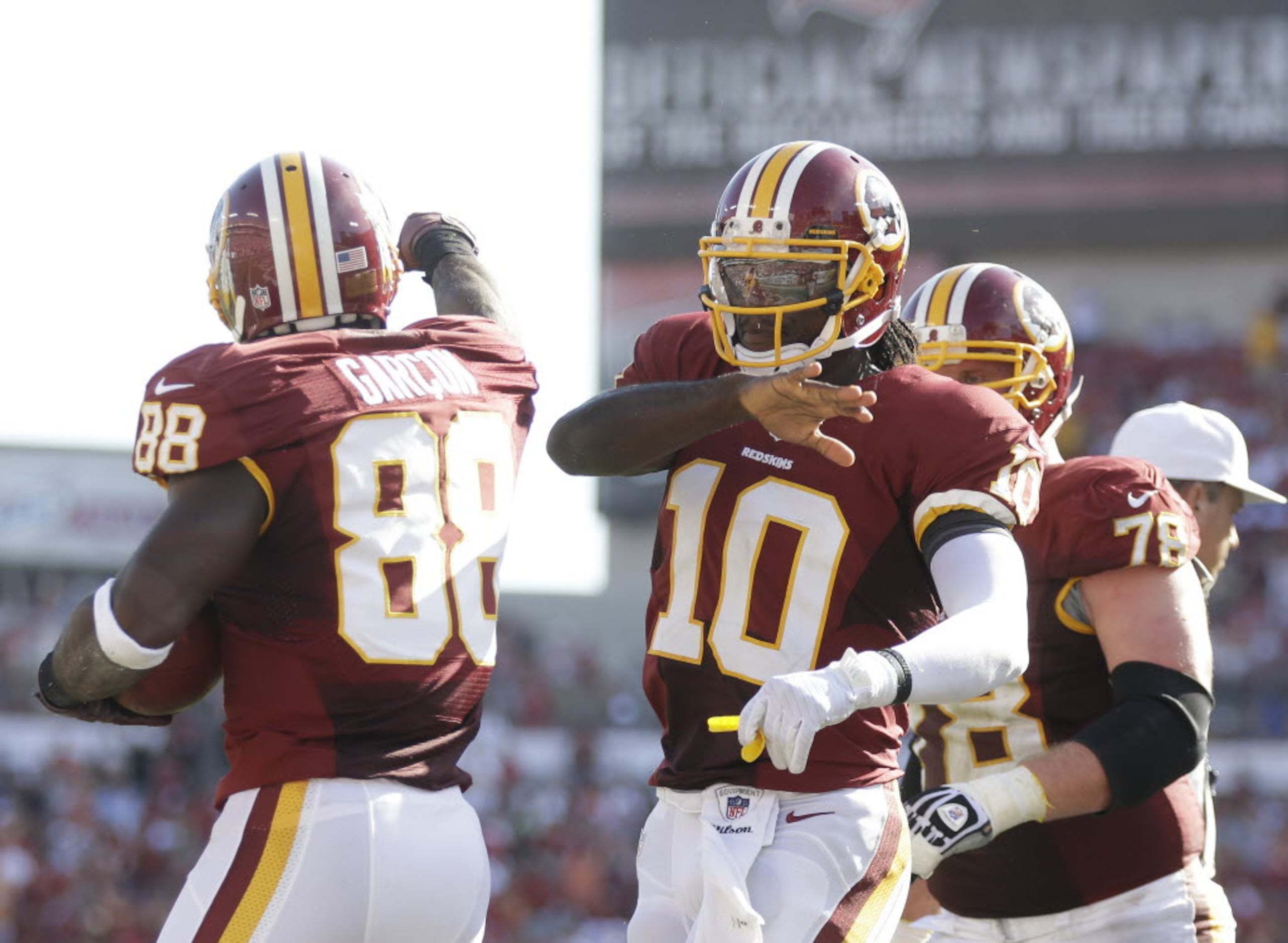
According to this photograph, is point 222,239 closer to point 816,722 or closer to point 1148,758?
point 816,722

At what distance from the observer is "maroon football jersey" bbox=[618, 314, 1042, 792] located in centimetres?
308

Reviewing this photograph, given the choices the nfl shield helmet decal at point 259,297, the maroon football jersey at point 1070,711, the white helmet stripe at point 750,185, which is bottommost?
the maroon football jersey at point 1070,711

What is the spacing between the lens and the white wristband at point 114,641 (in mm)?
3170

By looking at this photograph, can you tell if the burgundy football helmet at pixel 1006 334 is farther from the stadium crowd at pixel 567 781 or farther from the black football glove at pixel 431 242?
the stadium crowd at pixel 567 781

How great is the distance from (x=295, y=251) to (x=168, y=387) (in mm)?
420

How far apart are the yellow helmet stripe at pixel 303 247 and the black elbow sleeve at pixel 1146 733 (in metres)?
1.77

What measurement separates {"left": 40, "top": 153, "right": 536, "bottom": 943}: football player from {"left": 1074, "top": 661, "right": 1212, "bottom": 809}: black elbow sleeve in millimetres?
1244

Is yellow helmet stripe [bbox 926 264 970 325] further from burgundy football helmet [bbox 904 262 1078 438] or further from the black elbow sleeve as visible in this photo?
the black elbow sleeve

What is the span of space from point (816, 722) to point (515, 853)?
14.7 meters

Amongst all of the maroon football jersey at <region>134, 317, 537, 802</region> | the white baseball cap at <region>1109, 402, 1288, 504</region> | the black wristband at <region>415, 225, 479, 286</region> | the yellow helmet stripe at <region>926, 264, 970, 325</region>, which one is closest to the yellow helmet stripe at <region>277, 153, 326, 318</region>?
the maroon football jersey at <region>134, 317, 537, 802</region>

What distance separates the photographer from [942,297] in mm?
4273

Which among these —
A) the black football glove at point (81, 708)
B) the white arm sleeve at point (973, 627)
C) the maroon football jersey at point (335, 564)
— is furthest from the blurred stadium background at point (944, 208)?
the white arm sleeve at point (973, 627)

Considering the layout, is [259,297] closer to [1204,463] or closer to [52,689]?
[52,689]

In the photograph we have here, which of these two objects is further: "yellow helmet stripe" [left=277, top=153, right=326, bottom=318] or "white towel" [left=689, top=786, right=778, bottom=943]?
"yellow helmet stripe" [left=277, top=153, right=326, bottom=318]
